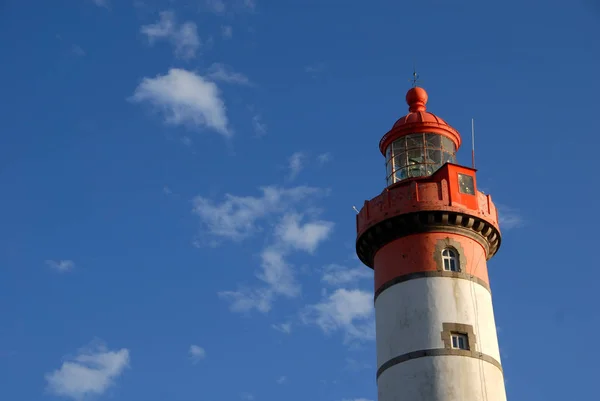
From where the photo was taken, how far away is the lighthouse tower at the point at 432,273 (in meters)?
29.7

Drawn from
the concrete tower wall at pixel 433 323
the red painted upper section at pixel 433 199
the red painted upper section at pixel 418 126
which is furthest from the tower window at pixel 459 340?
the red painted upper section at pixel 418 126

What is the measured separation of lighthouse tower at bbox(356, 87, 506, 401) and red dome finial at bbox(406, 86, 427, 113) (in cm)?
140

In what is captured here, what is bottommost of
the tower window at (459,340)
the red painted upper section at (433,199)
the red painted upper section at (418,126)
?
the tower window at (459,340)

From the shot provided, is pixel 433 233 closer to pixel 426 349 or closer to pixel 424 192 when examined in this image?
pixel 424 192

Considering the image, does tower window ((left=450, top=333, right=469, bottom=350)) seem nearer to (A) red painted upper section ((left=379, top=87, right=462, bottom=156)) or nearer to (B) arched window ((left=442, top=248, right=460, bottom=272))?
(B) arched window ((left=442, top=248, right=460, bottom=272))

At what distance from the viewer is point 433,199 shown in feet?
106

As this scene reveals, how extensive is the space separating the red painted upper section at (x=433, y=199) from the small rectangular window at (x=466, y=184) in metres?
0.09

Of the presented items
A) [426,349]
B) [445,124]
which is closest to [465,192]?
[445,124]

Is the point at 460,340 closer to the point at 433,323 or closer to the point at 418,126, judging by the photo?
the point at 433,323

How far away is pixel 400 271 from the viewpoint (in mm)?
31906

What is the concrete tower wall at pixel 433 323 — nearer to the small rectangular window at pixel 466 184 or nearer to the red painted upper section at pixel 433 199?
the red painted upper section at pixel 433 199

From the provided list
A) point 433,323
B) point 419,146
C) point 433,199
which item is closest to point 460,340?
point 433,323

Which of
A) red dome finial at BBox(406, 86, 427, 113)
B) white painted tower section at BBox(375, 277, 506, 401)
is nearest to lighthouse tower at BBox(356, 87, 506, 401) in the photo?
white painted tower section at BBox(375, 277, 506, 401)

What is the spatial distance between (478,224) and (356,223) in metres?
4.71
